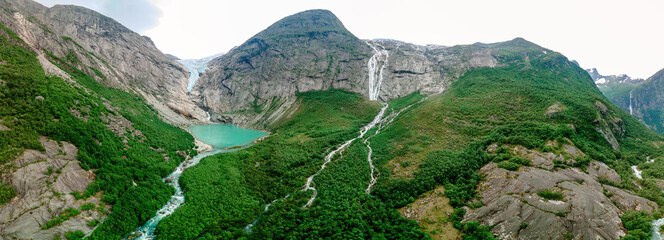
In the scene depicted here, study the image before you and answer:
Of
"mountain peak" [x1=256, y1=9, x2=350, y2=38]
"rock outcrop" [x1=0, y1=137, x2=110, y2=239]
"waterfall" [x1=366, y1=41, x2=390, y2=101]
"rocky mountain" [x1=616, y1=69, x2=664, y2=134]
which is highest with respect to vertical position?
"mountain peak" [x1=256, y1=9, x2=350, y2=38]

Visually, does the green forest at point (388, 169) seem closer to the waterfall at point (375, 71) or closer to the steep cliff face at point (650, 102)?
the waterfall at point (375, 71)

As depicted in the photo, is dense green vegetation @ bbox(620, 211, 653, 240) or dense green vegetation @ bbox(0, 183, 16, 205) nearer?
dense green vegetation @ bbox(0, 183, 16, 205)

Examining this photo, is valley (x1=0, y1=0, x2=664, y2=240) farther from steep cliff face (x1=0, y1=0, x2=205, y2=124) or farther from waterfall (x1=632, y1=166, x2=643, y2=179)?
steep cliff face (x1=0, y1=0, x2=205, y2=124)

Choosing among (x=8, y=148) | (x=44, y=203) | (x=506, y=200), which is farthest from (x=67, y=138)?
(x=506, y=200)

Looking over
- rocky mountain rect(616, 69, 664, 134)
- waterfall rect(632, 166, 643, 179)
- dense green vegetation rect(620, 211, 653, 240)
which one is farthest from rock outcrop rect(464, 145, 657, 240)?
rocky mountain rect(616, 69, 664, 134)

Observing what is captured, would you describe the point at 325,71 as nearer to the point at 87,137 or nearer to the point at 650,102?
the point at 87,137

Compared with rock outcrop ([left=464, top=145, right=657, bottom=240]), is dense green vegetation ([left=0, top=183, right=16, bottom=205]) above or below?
above

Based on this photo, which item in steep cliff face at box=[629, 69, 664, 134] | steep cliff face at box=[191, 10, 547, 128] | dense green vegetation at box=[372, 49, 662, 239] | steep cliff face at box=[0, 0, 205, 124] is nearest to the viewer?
dense green vegetation at box=[372, 49, 662, 239]

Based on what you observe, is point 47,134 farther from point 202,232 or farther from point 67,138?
point 202,232

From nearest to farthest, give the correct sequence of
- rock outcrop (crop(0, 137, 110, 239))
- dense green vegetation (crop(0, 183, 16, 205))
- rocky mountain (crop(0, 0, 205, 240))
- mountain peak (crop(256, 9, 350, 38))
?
1. rock outcrop (crop(0, 137, 110, 239))
2. dense green vegetation (crop(0, 183, 16, 205))
3. rocky mountain (crop(0, 0, 205, 240))
4. mountain peak (crop(256, 9, 350, 38))
